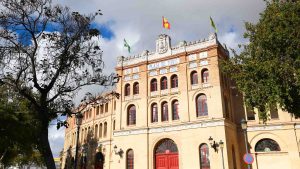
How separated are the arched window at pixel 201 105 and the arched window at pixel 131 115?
7000mm

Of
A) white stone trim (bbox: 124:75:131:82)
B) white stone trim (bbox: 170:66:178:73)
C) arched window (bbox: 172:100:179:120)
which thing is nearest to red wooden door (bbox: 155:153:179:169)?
arched window (bbox: 172:100:179:120)

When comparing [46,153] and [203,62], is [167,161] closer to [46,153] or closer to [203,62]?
[203,62]

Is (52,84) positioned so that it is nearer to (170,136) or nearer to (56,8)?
(56,8)

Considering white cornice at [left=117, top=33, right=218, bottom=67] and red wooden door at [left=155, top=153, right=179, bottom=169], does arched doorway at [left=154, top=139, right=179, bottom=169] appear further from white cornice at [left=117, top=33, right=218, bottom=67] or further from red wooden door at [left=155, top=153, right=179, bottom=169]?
white cornice at [left=117, top=33, right=218, bottom=67]

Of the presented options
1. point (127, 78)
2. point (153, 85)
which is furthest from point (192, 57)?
point (127, 78)

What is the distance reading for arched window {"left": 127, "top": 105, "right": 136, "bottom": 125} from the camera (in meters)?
30.5

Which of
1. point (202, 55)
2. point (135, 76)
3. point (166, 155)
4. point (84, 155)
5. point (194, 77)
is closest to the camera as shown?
point (166, 155)

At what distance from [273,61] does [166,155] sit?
48.8 feet

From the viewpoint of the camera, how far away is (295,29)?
16047mm

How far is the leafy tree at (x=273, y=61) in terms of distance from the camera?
16.1 metres

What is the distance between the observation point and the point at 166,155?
27.5m

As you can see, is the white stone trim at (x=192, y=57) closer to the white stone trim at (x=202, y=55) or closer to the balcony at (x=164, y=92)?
the white stone trim at (x=202, y=55)

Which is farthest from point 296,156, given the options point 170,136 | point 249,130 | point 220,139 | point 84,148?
point 84,148

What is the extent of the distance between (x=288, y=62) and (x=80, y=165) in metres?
31.1
